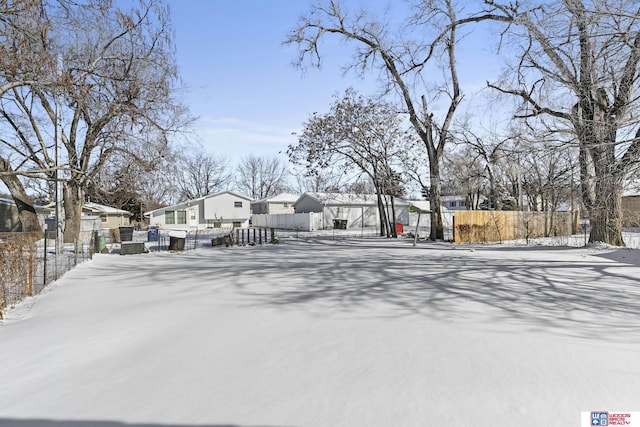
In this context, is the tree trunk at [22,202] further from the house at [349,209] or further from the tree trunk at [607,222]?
the tree trunk at [607,222]

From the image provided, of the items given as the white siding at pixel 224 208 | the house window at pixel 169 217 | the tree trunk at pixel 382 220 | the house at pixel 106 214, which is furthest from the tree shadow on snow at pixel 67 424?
the house window at pixel 169 217

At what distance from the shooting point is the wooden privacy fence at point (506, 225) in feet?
73.8

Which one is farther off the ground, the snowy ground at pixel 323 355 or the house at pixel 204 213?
the house at pixel 204 213

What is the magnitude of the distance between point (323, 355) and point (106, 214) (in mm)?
48094

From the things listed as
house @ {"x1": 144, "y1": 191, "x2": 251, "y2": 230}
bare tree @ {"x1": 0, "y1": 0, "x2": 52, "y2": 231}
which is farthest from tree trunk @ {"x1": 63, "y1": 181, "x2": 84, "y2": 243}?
house @ {"x1": 144, "y1": 191, "x2": 251, "y2": 230}

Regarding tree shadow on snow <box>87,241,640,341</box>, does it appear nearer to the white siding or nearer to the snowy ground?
the snowy ground

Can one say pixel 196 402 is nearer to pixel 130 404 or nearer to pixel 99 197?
pixel 130 404

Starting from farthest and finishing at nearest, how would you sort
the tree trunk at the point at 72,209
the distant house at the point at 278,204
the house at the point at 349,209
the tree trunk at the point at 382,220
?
the distant house at the point at 278,204, the house at the point at 349,209, the tree trunk at the point at 382,220, the tree trunk at the point at 72,209

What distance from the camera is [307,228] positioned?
41656mm

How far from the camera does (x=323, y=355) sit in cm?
454

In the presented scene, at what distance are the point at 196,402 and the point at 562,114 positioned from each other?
1554cm

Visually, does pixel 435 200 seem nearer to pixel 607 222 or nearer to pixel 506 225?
pixel 506 225

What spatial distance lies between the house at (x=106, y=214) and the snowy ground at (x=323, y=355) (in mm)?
39485

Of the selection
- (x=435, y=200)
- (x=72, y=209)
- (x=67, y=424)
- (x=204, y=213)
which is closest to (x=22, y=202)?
(x=72, y=209)
